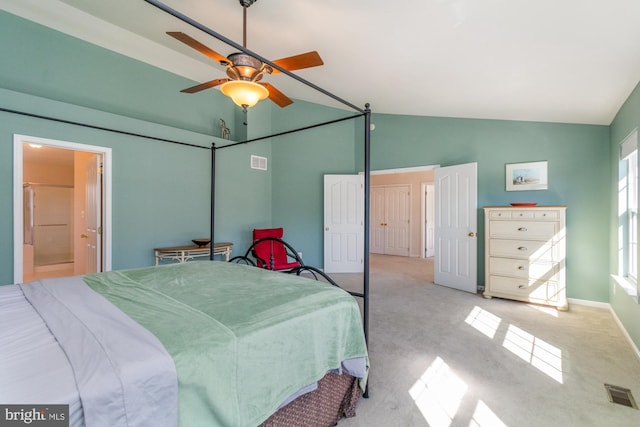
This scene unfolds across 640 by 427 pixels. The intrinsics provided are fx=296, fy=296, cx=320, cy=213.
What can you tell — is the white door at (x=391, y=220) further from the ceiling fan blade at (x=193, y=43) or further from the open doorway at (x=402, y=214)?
the ceiling fan blade at (x=193, y=43)

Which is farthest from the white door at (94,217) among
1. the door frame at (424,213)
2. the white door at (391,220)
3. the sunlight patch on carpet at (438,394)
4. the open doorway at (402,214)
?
the door frame at (424,213)

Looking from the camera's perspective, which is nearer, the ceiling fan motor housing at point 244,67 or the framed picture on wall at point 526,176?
Result: the ceiling fan motor housing at point 244,67

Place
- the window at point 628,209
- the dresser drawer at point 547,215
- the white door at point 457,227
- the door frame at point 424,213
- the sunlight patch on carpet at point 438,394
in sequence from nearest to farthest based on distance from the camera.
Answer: the sunlight patch on carpet at point 438,394
the window at point 628,209
the dresser drawer at point 547,215
the white door at point 457,227
the door frame at point 424,213

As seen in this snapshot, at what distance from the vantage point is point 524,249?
3.78 m

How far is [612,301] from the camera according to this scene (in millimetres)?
3445

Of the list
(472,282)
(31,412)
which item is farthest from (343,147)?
(31,412)

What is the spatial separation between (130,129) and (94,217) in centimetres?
121

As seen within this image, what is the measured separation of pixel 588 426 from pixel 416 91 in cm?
369

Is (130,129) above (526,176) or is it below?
above

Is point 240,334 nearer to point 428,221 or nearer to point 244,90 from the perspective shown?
point 244,90

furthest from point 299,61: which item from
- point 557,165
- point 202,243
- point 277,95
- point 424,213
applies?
point 424,213

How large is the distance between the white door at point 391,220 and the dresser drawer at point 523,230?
3981mm

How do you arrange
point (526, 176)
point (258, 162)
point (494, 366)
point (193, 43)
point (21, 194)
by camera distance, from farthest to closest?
point (258, 162) → point (526, 176) → point (21, 194) → point (494, 366) → point (193, 43)

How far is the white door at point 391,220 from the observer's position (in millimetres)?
8031
